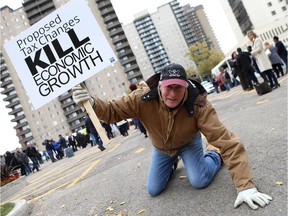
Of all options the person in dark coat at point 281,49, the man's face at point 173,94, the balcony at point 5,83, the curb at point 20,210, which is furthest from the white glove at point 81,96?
the balcony at point 5,83

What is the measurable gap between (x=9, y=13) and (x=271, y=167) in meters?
115

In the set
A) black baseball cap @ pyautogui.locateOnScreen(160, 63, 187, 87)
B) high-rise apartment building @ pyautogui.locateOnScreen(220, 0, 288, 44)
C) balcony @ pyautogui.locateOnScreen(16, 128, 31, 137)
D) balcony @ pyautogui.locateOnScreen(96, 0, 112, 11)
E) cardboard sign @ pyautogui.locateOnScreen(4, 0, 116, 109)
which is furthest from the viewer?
balcony @ pyautogui.locateOnScreen(16, 128, 31, 137)

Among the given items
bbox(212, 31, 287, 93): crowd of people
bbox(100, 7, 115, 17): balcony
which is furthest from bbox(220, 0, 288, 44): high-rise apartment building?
bbox(212, 31, 287, 93): crowd of people

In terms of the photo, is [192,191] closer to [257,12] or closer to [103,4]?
[257,12]

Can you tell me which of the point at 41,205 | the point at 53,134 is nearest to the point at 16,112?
the point at 53,134

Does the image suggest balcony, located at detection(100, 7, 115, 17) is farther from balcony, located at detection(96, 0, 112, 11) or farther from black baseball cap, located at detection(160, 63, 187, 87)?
black baseball cap, located at detection(160, 63, 187, 87)

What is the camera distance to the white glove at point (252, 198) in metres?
2.91

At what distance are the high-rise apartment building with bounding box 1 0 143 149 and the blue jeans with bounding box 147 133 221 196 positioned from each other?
9715cm

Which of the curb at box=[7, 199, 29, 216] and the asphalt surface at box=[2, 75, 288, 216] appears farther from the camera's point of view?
the curb at box=[7, 199, 29, 216]

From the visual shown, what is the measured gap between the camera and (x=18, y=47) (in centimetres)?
442

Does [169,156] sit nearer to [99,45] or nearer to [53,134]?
[99,45]

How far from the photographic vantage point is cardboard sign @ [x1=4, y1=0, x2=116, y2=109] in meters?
4.19

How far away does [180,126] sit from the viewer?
3.69 metres

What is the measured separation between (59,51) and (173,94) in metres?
1.83
